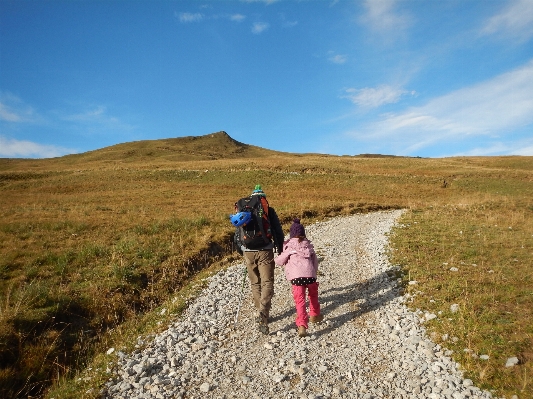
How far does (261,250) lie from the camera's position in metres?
8.75

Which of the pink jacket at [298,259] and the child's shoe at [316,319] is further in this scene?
the child's shoe at [316,319]

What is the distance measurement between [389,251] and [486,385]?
9354 mm

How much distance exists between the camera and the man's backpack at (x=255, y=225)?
338 inches

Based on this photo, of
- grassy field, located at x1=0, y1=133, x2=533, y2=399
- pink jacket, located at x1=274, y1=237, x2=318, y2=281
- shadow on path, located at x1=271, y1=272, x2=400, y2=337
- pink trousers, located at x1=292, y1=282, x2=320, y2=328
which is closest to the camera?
grassy field, located at x1=0, y1=133, x2=533, y2=399

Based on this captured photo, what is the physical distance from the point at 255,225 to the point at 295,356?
3.21 meters

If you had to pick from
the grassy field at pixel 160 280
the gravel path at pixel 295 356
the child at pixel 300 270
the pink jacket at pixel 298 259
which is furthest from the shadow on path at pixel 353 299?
the pink jacket at pixel 298 259

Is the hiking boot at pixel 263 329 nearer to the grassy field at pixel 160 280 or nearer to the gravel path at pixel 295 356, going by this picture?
the gravel path at pixel 295 356

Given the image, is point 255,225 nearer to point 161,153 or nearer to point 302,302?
point 302,302

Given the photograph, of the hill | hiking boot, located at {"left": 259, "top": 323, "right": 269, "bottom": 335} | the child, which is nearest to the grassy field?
hiking boot, located at {"left": 259, "top": 323, "right": 269, "bottom": 335}

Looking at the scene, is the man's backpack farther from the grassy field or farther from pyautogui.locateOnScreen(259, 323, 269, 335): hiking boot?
the grassy field

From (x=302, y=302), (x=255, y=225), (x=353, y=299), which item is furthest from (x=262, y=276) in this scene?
(x=353, y=299)

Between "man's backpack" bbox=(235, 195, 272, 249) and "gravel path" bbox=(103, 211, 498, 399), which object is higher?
"man's backpack" bbox=(235, 195, 272, 249)

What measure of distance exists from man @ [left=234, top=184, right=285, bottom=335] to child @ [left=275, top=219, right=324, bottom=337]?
1.26ft

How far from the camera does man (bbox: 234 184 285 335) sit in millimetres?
8617
